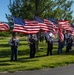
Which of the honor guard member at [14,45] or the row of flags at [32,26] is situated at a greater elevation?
the row of flags at [32,26]

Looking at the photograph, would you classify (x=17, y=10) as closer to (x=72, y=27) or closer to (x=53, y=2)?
(x=53, y=2)

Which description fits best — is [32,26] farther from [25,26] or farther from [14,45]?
[14,45]

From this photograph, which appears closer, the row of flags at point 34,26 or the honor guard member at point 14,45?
the row of flags at point 34,26

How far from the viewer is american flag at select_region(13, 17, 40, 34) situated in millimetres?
18219

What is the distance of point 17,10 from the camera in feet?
97.5

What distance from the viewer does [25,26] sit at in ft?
61.4

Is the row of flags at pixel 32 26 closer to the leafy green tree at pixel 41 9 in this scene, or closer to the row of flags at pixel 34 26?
the row of flags at pixel 34 26

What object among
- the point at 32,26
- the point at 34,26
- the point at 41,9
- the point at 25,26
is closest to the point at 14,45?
the point at 25,26

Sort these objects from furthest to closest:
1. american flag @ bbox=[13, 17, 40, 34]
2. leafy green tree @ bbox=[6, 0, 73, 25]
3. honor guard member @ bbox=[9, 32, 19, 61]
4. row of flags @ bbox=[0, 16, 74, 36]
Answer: leafy green tree @ bbox=[6, 0, 73, 25]
honor guard member @ bbox=[9, 32, 19, 61]
row of flags @ bbox=[0, 16, 74, 36]
american flag @ bbox=[13, 17, 40, 34]

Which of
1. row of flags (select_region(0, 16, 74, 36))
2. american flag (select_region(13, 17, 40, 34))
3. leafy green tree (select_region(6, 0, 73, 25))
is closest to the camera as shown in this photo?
american flag (select_region(13, 17, 40, 34))

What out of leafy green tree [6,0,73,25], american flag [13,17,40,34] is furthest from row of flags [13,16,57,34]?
leafy green tree [6,0,73,25]

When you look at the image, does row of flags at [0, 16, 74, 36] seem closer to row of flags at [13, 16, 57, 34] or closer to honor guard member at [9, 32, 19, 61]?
row of flags at [13, 16, 57, 34]

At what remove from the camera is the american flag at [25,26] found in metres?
18.2

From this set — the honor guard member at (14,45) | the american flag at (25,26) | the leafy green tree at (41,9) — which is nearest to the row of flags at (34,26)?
the american flag at (25,26)
